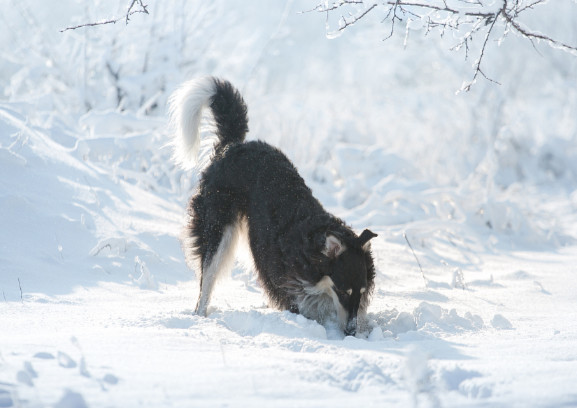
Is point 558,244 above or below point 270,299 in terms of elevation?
above

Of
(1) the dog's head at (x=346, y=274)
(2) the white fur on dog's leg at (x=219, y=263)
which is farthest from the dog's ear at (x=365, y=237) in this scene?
(2) the white fur on dog's leg at (x=219, y=263)

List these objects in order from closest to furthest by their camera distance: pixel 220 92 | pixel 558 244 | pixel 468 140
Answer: pixel 220 92 → pixel 558 244 → pixel 468 140

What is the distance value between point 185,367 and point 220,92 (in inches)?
127

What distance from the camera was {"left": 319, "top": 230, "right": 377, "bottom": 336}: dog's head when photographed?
12.3 feet

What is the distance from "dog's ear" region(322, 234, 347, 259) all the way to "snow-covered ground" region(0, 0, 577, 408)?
54 centimetres

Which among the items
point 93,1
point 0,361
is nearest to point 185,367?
point 0,361

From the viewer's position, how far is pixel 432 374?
7.57 feet

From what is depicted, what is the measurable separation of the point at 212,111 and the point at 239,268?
1.83m

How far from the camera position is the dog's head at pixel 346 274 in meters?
3.76

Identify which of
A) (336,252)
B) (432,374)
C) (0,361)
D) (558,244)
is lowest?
(0,361)

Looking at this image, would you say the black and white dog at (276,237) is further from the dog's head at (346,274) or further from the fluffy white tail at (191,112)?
the fluffy white tail at (191,112)

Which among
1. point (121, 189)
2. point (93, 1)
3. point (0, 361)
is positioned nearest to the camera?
point (0, 361)

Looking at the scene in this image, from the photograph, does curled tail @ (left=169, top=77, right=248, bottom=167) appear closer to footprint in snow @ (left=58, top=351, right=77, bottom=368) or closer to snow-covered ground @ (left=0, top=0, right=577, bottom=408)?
snow-covered ground @ (left=0, top=0, right=577, bottom=408)

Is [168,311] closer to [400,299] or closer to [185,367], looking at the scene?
[185,367]
